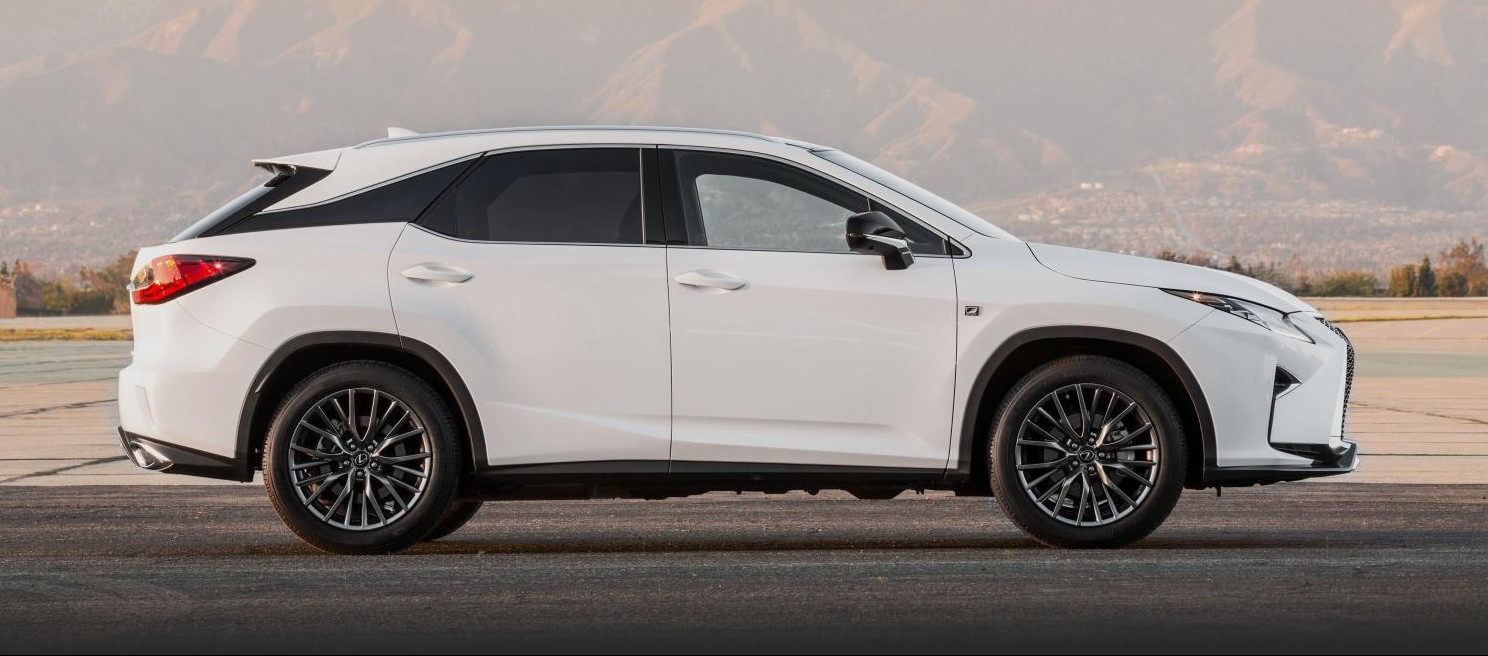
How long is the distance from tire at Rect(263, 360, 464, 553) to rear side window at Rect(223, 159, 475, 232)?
0.63 m

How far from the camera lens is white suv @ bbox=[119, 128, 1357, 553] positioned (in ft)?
25.8

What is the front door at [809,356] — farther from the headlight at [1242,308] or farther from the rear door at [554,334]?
the headlight at [1242,308]

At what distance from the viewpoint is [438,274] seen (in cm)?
792

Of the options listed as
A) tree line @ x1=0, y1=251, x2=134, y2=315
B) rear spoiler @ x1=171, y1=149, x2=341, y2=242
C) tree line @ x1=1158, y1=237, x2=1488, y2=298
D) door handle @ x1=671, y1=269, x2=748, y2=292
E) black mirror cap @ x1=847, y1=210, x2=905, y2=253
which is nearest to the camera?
black mirror cap @ x1=847, y1=210, x2=905, y2=253

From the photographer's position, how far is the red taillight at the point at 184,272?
802 centimetres

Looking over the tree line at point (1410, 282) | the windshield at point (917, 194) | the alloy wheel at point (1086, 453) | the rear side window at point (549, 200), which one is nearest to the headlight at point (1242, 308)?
the alloy wheel at point (1086, 453)

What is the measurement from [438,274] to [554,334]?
0.55 meters

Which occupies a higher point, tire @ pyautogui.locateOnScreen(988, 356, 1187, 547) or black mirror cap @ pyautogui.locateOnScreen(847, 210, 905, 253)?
black mirror cap @ pyautogui.locateOnScreen(847, 210, 905, 253)

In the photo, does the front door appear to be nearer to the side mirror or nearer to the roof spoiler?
the side mirror

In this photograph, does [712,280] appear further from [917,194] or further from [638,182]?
[917,194]

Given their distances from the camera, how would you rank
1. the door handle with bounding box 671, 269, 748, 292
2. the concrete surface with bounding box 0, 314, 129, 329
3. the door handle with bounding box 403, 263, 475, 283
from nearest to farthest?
the door handle with bounding box 671, 269, 748, 292
the door handle with bounding box 403, 263, 475, 283
the concrete surface with bounding box 0, 314, 129, 329

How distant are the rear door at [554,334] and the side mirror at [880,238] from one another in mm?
815

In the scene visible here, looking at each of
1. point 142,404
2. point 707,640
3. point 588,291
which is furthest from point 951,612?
point 142,404

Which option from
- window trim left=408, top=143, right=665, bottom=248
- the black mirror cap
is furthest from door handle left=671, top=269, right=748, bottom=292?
the black mirror cap
